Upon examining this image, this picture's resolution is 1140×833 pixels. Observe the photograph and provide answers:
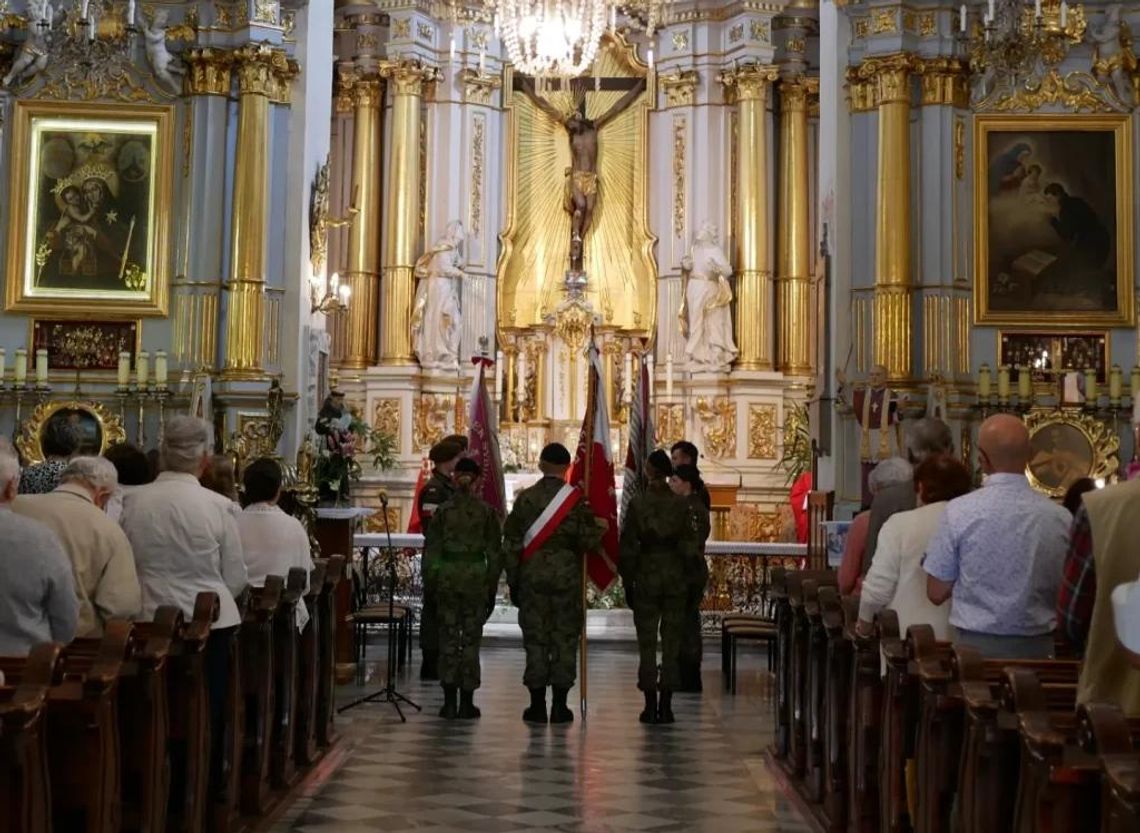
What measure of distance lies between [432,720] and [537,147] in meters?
14.2

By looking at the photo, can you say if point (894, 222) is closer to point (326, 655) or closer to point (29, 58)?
point (29, 58)

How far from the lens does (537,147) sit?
2397 cm

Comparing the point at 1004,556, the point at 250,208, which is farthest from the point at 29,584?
the point at 250,208

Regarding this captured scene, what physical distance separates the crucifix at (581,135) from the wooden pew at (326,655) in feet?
45.3

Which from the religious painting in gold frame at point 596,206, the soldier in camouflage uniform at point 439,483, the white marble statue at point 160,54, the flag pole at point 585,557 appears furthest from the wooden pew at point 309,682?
the religious painting in gold frame at point 596,206

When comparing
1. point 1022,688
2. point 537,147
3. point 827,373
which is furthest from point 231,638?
point 537,147

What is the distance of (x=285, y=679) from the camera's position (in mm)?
8438

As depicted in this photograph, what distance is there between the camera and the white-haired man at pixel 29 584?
518 centimetres

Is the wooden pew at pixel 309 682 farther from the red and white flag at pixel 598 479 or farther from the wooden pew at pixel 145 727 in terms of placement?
the wooden pew at pixel 145 727

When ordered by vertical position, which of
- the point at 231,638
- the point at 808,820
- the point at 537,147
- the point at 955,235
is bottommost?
the point at 808,820

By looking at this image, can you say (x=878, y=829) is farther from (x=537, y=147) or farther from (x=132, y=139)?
(x=537, y=147)

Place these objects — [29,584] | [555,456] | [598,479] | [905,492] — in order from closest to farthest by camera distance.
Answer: [29,584] → [905,492] → [555,456] → [598,479]

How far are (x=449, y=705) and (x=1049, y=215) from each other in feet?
30.2

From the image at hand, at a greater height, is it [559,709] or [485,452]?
[485,452]
